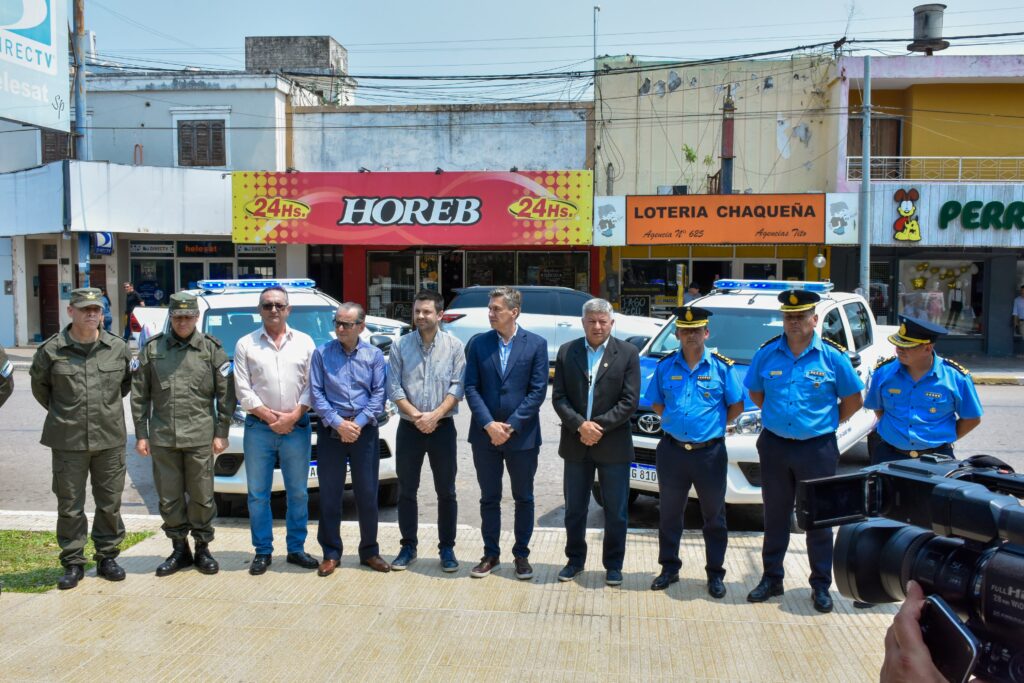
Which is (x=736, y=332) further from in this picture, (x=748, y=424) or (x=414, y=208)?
(x=414, y=208)

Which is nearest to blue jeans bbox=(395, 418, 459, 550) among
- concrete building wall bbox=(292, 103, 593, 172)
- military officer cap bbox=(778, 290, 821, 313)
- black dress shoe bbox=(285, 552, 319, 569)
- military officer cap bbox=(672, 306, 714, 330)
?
black dress shoe bbox=(285, 552, 319, 569)

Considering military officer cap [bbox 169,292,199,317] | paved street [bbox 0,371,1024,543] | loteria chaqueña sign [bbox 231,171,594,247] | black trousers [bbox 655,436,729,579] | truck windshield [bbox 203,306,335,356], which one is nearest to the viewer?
black trousers [bbox 655,436,729,579]

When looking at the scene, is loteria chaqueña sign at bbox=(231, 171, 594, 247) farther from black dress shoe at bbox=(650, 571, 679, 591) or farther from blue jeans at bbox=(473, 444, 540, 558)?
black dress shoe at bbox=(650, 571, 679, 591)

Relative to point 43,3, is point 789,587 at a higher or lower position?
lower

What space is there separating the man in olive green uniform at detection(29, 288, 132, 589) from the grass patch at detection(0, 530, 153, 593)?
0.75 feet

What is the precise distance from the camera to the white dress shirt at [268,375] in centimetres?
576

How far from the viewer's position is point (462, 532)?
21.9 feet

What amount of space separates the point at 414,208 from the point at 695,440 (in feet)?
50.4

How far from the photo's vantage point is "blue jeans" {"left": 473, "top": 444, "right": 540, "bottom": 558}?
571cm

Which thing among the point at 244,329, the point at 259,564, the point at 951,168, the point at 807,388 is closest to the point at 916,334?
the point at 807,388

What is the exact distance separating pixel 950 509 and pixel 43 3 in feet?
35.7

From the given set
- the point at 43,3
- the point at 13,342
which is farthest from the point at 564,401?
the point at 13,342

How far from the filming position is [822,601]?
5.07 metres

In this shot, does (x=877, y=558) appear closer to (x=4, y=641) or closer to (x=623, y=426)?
(x=623, y=426)
